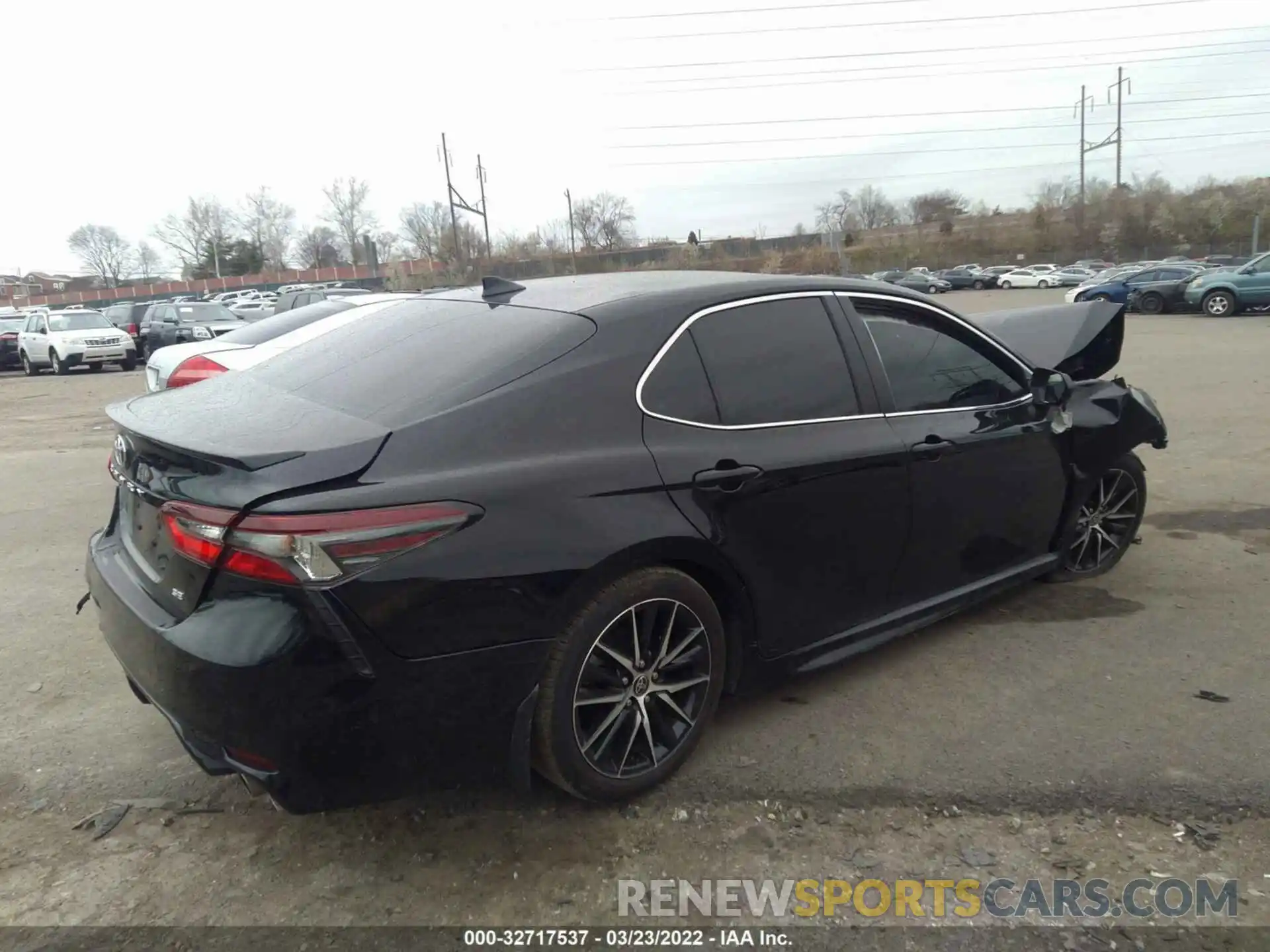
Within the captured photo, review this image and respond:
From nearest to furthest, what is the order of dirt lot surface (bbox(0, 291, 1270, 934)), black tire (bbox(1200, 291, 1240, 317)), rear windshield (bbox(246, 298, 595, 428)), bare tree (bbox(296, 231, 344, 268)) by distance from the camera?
dirt lot surface (bbox(0, 291, 1270, 934)), rear windshield (bbox(246, 298, 595, 428)), black tire (bbox(1200, 291, 1240, 317)), bare tree (bbox(296, 231, 344, 268))

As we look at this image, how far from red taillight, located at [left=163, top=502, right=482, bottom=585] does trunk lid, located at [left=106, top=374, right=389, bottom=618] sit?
0.06 metres

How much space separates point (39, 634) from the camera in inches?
169

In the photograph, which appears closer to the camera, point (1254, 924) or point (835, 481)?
point (1254, 924)

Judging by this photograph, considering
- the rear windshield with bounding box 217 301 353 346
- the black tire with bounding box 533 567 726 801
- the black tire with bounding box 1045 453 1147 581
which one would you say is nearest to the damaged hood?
the black tire with bounding box 1045 453 1147 581


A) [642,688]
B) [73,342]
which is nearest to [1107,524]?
[642,688]

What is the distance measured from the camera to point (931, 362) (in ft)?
12.4

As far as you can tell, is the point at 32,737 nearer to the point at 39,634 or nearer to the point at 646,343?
the point at 39,634

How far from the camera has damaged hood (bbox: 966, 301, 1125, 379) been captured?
16.3 ft

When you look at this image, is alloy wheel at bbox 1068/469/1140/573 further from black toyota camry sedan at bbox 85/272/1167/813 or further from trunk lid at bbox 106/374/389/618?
trunk lid at bbox 106/374/389/618

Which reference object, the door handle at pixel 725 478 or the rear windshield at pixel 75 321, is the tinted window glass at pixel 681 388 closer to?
the door handle at pixel 725 478

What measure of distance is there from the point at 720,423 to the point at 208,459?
63.6 inches

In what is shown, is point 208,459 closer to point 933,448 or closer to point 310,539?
point 310,539

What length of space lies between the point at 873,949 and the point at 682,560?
122 cm

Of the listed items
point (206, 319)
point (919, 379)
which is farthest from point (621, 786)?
point (206, 319)
